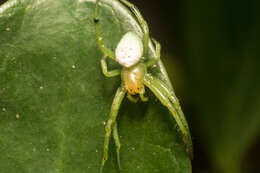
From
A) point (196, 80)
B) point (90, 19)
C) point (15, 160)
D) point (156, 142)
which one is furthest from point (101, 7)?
point (196, 80)

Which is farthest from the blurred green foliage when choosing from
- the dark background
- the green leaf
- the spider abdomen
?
the green leaf

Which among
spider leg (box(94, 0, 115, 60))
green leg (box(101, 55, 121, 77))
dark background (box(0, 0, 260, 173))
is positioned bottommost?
dark background (box(0, 0, 260, 173))

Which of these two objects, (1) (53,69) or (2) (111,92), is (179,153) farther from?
(1) (53,69)

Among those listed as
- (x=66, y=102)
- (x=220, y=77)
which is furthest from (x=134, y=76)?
(x=220, y=77)

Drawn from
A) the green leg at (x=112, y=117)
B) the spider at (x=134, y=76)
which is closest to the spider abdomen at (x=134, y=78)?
the spider at (x=134, y=76)

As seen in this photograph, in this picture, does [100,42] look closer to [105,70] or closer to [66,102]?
[105,70]

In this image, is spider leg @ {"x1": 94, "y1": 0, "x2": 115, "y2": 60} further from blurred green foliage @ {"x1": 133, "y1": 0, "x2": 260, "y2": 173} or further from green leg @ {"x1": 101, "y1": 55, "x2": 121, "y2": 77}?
blurred green foliage @ {"x1": 133, "y1": 0, "x2": 260, "y2": 173}
